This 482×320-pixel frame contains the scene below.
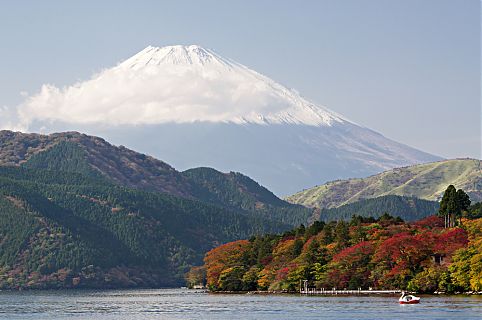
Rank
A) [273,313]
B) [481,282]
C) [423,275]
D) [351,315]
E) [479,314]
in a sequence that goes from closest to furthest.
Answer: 1. [479,314]
2. [351,315]
3. [273,313]
4. [481,282]
5. [423,275]

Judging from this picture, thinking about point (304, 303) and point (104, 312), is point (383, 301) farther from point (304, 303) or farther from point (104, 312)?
point (104, 312)

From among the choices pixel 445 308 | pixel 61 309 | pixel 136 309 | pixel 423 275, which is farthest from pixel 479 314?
pixel 61 309

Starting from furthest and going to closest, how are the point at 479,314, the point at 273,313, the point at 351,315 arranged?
the point at 273,313, the point at 351,315, the point at 479,314

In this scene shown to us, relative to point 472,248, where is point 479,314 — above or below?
below

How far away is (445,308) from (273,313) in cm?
2519

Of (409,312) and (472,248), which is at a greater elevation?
(472,248)

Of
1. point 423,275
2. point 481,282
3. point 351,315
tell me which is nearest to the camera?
point 351,315

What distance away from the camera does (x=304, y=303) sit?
602 ft

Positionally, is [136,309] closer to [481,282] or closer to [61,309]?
[61,309]

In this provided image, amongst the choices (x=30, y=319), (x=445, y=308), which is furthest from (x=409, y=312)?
(x=30, y=319)

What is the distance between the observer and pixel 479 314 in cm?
13588

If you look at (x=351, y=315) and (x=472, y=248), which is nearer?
(x=351, y=315)

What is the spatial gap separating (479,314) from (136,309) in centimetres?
7373

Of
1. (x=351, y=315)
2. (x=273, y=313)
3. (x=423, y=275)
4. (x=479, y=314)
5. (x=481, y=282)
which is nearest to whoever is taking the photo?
(x=479, y=314)
